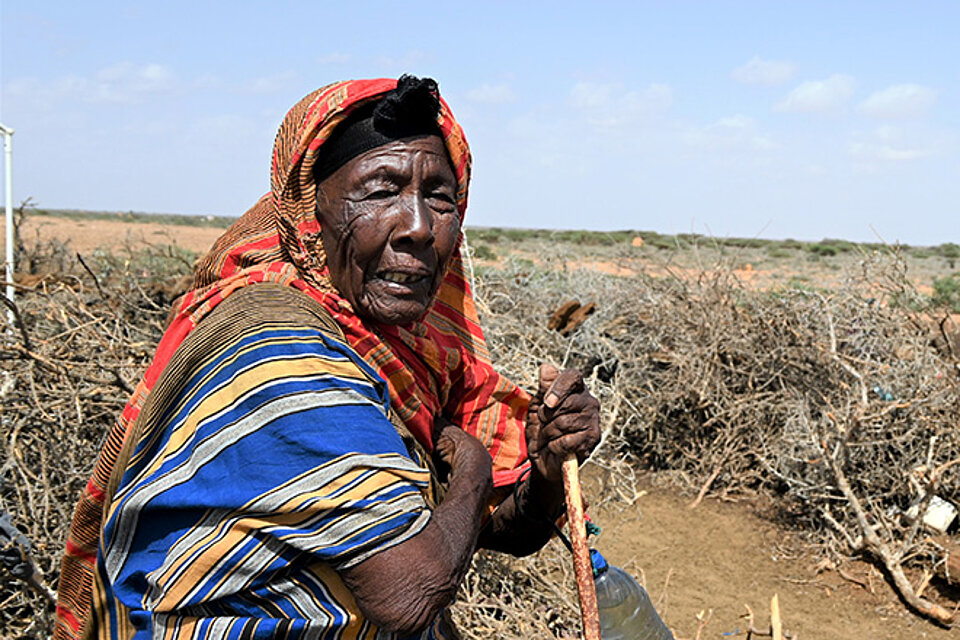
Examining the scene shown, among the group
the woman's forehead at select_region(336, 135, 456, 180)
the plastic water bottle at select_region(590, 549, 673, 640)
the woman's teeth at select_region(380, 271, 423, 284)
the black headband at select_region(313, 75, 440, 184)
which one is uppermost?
the black headband at select_region(313, 75, 440, 184)

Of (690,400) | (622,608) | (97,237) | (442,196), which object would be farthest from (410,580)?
(97,237)

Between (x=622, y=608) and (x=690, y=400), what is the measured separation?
4.53m

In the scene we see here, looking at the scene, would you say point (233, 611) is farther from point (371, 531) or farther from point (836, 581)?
point (836, 581)

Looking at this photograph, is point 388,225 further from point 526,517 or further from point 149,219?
point 149,219

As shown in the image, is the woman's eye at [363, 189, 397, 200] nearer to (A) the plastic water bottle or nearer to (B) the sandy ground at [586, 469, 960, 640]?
(A) the plastic water bottle

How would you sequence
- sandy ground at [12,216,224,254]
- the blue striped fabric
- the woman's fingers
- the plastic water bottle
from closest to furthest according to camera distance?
the blue striped fabric → the woman's fingers → the plastic water bottle → sandy ground at [12,216,224,254]

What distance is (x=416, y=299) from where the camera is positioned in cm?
150

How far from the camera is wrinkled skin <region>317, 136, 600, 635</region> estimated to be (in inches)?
45.8

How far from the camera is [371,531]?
44.6 inches

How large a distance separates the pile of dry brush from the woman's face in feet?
5.50

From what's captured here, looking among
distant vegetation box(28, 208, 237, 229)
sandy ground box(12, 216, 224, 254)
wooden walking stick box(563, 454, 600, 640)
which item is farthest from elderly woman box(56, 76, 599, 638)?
distant vegetation box(28, 208, 237, 229)

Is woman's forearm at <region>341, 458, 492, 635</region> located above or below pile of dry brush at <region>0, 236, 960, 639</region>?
above

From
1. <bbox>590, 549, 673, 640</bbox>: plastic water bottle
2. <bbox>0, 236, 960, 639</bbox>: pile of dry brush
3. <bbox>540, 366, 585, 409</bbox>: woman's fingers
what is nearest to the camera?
<bbox>540, 366, 585, 409</bbox>: woman's fingers

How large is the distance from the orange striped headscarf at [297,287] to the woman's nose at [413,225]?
0.14 metres
